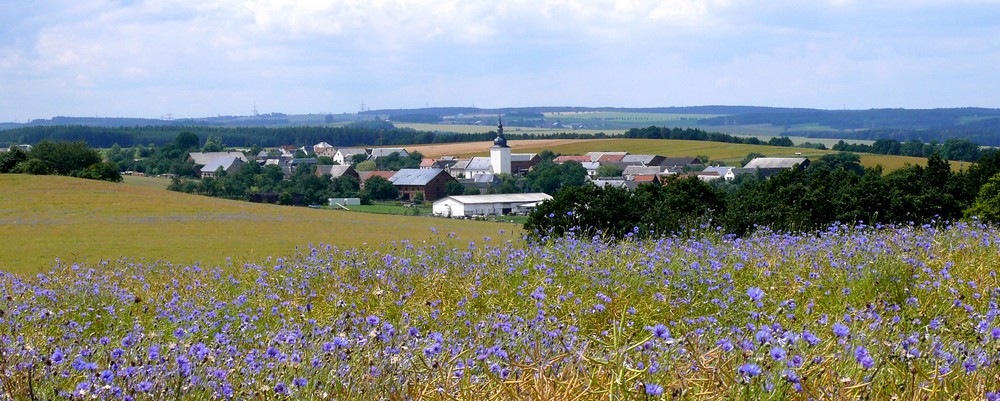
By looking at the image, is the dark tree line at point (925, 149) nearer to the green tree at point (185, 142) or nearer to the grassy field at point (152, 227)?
the grassy field at point (152, 227)

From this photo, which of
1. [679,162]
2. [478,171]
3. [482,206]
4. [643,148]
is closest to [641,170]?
[679,162]

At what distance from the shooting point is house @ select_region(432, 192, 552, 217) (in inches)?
2537

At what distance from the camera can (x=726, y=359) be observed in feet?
15.0

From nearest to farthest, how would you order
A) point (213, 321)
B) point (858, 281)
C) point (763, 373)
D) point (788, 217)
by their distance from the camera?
point (763, 373), point (213, 321), point (858, 281), point (788, 217)

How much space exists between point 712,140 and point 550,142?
28322 mm

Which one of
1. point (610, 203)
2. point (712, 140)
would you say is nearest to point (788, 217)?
point (610, 203)

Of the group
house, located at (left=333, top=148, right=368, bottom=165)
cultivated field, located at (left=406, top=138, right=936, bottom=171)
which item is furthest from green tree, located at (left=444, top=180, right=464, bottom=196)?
house, located at (left=333, top=148, right=368, bottom=165)

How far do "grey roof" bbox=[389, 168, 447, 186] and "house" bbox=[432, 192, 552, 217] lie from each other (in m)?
26.6

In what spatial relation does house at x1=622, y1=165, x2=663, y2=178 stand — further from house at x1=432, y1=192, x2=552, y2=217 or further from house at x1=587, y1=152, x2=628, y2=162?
house at x1=432, y1=192, x2=552, y2=217

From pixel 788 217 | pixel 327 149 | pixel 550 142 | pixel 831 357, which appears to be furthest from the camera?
pixel 327 149

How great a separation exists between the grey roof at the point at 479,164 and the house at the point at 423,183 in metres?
34.7

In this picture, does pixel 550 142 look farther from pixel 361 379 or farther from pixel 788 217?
pixel 361 379

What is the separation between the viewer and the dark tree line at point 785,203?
19.4 metres

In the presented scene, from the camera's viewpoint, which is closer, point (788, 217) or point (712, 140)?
point (788, 217)
